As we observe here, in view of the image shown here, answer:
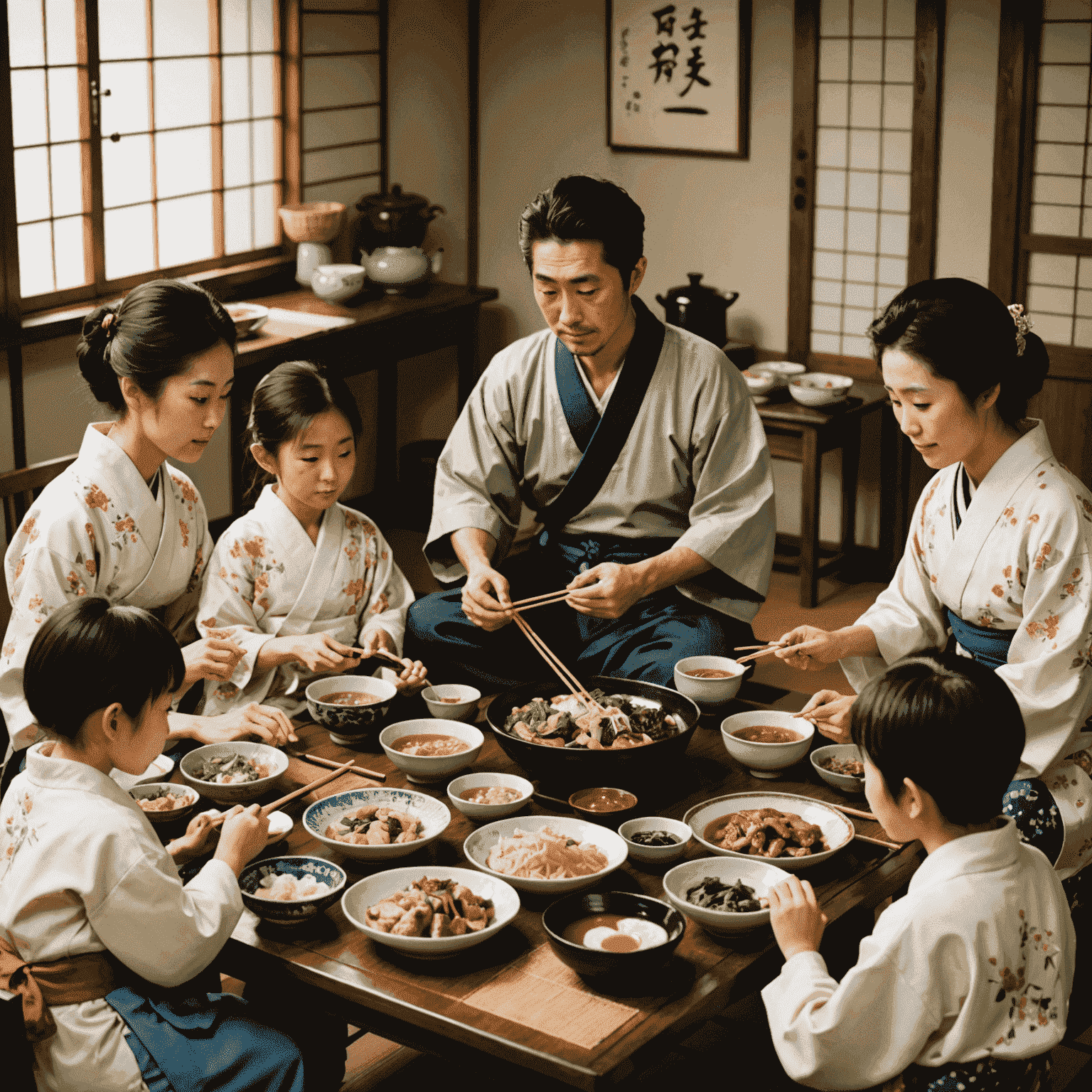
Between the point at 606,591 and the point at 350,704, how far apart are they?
65 cm

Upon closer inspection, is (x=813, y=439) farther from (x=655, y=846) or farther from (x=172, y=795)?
(x=172, y=795)

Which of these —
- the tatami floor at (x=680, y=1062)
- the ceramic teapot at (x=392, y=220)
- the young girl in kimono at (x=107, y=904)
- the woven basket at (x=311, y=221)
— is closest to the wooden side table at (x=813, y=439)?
the ceramic teapot at (x=392, y=220)

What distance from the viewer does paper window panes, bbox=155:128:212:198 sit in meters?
6.35

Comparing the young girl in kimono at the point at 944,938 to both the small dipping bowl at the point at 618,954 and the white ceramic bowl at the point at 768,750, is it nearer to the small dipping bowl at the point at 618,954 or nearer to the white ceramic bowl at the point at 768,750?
the small dipping bowl at the point at 618,954

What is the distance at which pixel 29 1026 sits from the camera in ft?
7.22

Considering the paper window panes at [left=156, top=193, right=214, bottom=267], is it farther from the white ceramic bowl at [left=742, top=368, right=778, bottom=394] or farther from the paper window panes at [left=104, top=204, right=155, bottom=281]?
the white ceramic bowl at [left=742, top=368, right=778, bottom=394]

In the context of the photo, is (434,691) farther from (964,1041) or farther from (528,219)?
(964,1041)

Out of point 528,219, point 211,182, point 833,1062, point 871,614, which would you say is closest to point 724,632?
point 871,614

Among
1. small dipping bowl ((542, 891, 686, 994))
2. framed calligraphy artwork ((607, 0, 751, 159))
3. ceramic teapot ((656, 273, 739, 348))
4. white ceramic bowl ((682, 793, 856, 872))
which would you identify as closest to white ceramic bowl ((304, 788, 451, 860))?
small dipping bowl ((542, 891, 686, 994))

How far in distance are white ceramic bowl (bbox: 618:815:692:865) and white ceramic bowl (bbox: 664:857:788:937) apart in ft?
0.18

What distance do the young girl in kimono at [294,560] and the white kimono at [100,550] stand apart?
3.8 inches

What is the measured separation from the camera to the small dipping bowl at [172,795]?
266 centimetres

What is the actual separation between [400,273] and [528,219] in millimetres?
3394

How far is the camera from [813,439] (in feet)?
21.0
